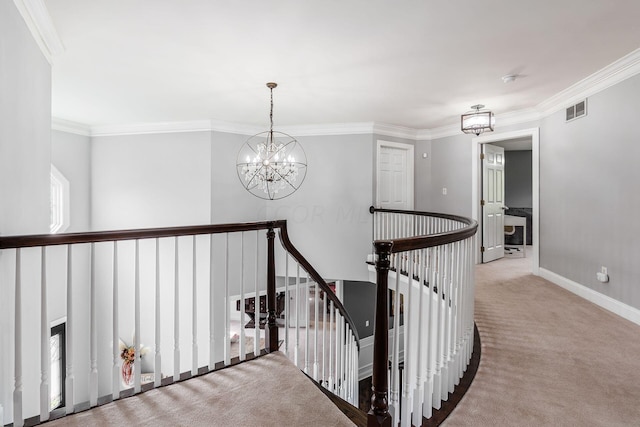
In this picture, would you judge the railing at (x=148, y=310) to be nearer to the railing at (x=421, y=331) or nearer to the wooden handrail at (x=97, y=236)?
the wooden handrail at (x=97, y=236)

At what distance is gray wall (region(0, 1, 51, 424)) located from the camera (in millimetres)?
1787

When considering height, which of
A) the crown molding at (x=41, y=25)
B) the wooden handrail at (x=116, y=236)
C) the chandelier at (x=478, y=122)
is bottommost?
the wooden handrail at (x=116, y=236)

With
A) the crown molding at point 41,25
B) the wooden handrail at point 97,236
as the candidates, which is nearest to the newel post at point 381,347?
the wooden handrail at point 97,236

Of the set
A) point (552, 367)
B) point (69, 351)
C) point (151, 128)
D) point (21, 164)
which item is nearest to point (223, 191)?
point (151, 128)

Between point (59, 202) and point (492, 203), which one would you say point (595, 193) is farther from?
point (59, 202)

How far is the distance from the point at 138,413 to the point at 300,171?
15.9ft

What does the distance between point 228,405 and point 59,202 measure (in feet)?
17.8

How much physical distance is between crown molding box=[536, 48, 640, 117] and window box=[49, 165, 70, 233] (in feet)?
23.9

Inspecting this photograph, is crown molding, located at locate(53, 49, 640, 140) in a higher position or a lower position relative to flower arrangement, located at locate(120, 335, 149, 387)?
higher

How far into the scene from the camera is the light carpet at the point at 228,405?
1593mm

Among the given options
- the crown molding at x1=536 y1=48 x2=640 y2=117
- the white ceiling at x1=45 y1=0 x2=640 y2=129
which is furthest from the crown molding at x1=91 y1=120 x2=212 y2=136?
the crown molding at x1=536 y1=48 x2=640 y2=117

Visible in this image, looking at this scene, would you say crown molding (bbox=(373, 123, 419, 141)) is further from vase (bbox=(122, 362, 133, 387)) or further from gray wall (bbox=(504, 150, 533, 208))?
vase (bbox=(122, 362, 133, 387))

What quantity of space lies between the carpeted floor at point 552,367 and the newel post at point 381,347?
0.48 m

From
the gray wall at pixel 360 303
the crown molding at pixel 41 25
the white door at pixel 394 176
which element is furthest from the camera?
the gray wall at pixel 360 303
